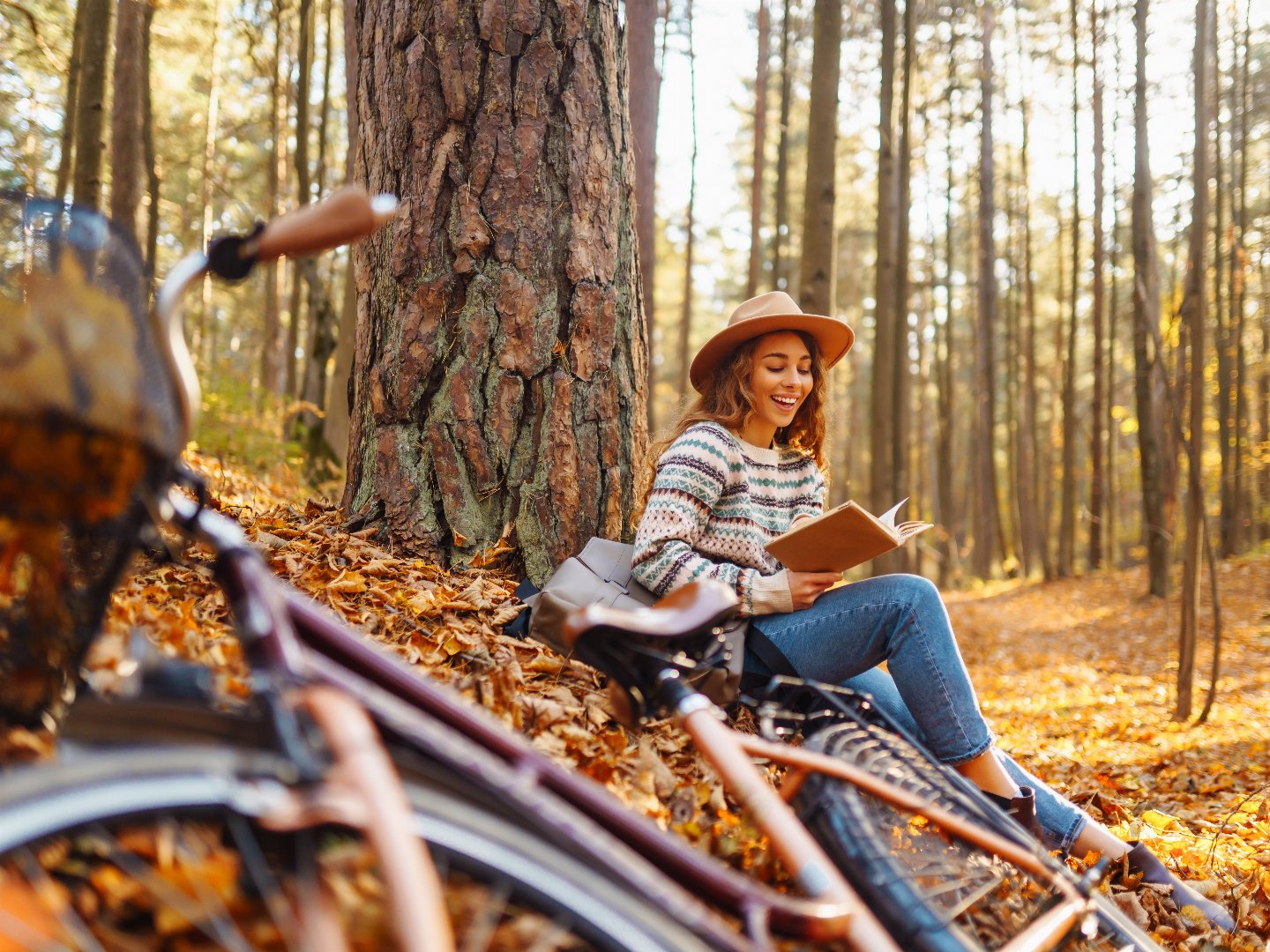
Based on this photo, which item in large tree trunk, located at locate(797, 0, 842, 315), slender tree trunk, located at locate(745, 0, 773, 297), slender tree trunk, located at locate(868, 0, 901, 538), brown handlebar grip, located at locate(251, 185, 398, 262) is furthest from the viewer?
slender tree trunk, located at locate(745, 0, 773, 297)

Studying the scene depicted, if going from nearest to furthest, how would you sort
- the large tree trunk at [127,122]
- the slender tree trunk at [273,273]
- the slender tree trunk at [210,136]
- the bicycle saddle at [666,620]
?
the bicycle saddle at [666,620] → the large tree trunk at [127,122] → the slender tree trunk at [273,273] → the slender tree trunk at [210,136]

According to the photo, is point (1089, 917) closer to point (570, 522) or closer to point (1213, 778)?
point (570, 522)

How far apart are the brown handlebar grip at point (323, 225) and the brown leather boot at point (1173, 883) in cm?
322

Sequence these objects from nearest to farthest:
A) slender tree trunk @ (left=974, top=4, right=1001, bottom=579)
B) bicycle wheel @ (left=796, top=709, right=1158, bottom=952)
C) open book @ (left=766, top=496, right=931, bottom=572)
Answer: bicycle wheel @ (left=796, top=709, right=1158, bottom=952) → open book @ (left=766, top=496, right=931, bottom=572) → slender tree trunk @ (left=974, top=4, right=1001, bottom=579)

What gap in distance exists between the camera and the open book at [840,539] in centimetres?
253

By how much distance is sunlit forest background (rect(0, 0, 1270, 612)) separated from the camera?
865 cm

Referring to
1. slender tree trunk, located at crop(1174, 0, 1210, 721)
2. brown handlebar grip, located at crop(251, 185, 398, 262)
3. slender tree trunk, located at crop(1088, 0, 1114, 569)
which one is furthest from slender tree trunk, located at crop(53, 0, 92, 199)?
slender tree trunk, located at crop(1088, 0, 1114, 569)

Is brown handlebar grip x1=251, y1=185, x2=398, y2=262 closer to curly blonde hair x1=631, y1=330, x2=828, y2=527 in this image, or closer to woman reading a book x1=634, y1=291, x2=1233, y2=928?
woman reading a book x1=634, y1=291, x2=1233, y2=928

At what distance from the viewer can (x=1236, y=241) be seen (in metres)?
17.2

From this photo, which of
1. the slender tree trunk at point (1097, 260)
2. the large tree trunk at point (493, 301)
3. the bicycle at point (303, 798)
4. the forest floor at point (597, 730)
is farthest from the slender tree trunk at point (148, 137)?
the slender tree trunk at point (1097, 260)

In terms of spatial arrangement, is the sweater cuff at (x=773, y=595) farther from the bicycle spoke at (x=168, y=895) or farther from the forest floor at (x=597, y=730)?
the bicycle spoke at (x=168, y=895)

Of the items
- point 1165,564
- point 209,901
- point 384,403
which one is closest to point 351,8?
point 384,403

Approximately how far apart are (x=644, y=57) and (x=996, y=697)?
7034 millimetres

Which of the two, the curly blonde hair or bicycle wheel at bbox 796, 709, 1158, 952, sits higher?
the curly blonde hair
